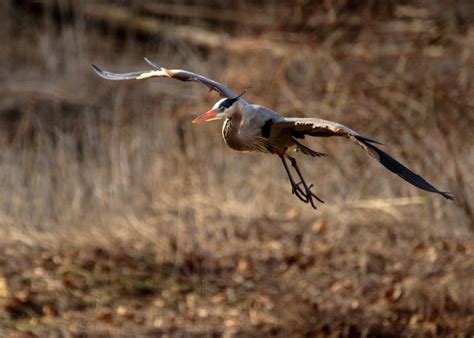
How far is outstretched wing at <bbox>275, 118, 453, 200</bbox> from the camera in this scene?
3033mm

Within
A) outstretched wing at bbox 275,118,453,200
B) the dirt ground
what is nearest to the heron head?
outstretched wing at bbox 275,118,453,200

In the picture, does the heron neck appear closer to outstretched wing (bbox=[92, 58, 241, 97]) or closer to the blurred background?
outstretched wing (bbox=[92, 58, 241, 97])

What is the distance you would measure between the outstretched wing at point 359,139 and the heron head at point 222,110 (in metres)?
0.13

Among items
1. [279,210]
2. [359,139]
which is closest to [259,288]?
[279,210]

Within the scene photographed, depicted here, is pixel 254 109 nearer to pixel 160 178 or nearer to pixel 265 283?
pixel 265 283

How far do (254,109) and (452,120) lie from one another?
5163 millimetres

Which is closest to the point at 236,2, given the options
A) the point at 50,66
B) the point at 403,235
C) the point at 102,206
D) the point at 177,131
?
the point at 50,66

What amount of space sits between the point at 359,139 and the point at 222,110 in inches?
15.5

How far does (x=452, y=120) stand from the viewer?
8.24m

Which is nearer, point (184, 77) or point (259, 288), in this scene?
point (184, 77)

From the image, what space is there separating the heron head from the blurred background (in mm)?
4650

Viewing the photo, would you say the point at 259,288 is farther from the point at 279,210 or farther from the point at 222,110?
the point at 222,110

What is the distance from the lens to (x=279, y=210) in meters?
9.30

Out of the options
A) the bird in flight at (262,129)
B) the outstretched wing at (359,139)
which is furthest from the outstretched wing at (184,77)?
the outstretched wing at (359,139)
